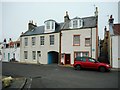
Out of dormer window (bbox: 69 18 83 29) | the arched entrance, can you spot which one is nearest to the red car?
dormer window (bbox: 69 18 83 29)

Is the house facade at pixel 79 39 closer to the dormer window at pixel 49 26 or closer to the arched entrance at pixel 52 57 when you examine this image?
the dormer window at pixel 49 26

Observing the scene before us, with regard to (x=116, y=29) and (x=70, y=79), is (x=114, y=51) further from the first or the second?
(x=70, y=79)

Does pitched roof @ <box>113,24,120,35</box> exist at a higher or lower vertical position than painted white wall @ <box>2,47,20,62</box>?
higher

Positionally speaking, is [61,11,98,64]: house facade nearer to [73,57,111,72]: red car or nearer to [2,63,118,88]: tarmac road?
[73,57,111,72]: red car

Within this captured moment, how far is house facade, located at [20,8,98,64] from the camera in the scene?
22.5 metres

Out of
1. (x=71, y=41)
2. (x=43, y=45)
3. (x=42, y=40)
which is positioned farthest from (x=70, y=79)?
(x=42, y=40)

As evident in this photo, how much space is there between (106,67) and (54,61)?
13446 mm

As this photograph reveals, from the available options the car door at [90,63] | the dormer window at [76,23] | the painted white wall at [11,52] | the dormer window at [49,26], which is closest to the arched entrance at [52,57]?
the dormer window at [49,26]

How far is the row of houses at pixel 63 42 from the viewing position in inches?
884

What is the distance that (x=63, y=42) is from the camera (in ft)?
80.9

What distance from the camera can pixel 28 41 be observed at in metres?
29.8

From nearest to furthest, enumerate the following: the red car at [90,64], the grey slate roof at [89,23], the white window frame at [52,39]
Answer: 1. the red car at [90,64]
2. the grey slate roof at [89,23]
3. the white window frame at [52,39]

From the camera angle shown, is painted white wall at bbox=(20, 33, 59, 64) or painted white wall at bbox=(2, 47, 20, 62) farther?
painted white wall at bbox=(2, 47, 20, 62)

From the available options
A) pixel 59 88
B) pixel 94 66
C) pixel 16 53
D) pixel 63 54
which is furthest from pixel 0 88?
pixel 16 53
